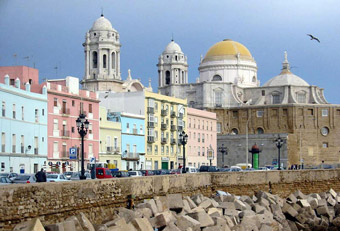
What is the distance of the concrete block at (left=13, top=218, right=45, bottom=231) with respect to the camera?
44.7 feet

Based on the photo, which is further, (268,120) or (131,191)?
(268,120)

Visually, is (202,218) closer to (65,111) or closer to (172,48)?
(65,111)

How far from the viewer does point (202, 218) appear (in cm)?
2003

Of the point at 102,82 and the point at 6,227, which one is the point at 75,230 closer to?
the point at 6,227

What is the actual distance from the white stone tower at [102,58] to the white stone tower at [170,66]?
68.9ft

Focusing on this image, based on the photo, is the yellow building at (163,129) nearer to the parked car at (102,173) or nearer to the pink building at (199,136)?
the pink building at (199,136)

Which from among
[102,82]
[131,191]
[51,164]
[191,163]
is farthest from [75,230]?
[102,82]

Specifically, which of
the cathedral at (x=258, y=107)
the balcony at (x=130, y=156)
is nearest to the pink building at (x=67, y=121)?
the balcony at (x=130, y=156)

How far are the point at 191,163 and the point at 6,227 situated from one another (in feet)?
→ 192

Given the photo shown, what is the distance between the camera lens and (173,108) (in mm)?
67688

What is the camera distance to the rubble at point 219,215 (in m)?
16.2

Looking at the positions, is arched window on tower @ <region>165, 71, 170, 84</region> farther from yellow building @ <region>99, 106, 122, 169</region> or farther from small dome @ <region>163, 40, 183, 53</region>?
yellow building @ <region>99, 106, 122, 169</region>

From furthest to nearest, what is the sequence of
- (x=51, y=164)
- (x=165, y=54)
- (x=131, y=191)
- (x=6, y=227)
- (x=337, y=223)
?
(x=165, y=54) < (x=51, y=164) < (x=337, y=223) < (x=131, y=191) < (x=6, y=227)

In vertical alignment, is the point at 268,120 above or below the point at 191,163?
above
